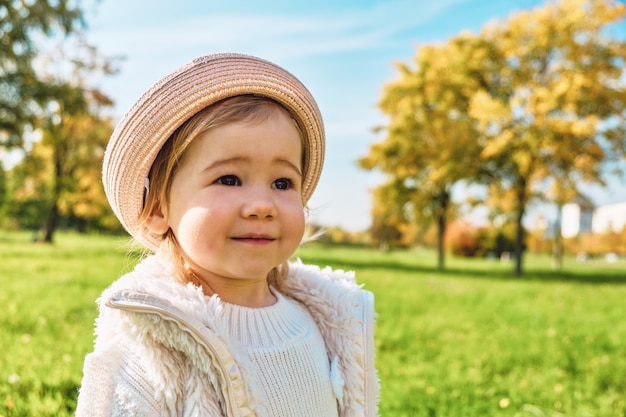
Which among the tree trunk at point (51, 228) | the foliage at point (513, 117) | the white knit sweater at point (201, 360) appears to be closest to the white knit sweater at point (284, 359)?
the white knit sweater at point (201, 360)

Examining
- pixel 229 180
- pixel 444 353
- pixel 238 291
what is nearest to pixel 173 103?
pixel 229 180

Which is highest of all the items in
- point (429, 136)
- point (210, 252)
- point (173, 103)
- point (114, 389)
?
point (429, 136)

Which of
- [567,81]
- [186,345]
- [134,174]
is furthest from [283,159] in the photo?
[567,81]

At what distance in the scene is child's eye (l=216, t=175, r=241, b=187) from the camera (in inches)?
68.9

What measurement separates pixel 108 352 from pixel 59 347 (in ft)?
9.01

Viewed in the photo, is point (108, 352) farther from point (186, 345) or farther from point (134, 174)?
point (134, 174)

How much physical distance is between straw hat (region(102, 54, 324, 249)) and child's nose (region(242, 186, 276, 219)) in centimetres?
30

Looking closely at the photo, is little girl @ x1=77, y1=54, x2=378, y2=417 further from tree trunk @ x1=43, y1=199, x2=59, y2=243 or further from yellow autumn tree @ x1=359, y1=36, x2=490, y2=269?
tree trunk @ x1=43, y1=199, x2=59, y2=243

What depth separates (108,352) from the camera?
62.8 inches

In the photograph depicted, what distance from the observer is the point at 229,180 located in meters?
1.76

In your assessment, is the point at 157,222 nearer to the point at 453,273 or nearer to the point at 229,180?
the point at 229,180

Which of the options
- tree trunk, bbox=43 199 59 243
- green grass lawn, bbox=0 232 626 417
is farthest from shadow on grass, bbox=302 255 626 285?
tree trunk, bbox=43 199 59 243

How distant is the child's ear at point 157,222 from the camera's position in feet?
6.26

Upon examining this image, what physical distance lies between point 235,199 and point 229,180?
8 cm
